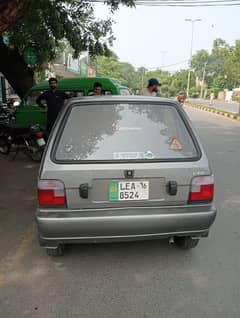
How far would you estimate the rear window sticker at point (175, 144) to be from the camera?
114 inches

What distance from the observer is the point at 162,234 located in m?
2.81

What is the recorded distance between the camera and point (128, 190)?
9.02 ft

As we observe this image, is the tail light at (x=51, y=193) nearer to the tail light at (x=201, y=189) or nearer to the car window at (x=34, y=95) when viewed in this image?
the tail light at (x=201, y=189)

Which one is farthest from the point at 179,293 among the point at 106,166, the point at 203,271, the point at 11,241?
the point at 11,241

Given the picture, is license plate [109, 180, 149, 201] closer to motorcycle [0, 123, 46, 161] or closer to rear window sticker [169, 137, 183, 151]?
rear window sticker [169, 137, 183, 151]

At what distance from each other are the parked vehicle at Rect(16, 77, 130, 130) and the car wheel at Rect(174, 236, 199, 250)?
17.1 ft

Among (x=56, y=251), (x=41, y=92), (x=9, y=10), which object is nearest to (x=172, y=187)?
(x=56, y=251)

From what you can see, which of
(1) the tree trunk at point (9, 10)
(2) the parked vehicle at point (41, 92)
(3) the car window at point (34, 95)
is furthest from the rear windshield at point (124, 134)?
(3) the car window at point (34, 95)

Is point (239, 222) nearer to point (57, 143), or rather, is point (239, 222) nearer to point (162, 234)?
point (162, 234)

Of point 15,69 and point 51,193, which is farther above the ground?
point 15,69

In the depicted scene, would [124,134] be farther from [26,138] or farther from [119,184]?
[26,138]

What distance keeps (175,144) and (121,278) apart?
1.30 metres

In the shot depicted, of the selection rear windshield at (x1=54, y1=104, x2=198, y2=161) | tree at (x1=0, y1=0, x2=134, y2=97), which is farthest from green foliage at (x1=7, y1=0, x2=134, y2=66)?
rear windshield at (x1=54, y1=104, x2=198, y2=161)

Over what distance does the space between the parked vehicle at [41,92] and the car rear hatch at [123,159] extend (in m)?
5.01
